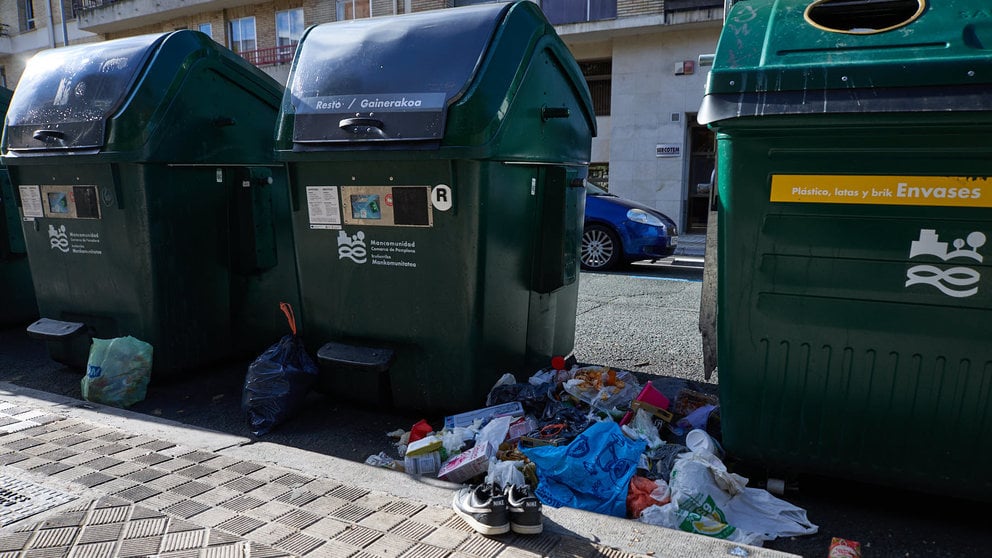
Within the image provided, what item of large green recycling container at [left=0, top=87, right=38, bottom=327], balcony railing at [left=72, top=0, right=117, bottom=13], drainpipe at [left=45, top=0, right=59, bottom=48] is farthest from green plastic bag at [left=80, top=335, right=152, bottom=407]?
balcony railing at [left=72, top=0, right=117, bottom=13]

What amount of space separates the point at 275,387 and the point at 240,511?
44.8 inches

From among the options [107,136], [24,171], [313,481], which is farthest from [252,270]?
[313,481]

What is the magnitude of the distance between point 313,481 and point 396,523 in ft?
1.67

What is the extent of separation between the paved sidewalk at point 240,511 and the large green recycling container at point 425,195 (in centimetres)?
66

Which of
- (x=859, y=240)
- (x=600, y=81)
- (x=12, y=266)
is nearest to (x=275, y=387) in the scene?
(x=859, y=240)

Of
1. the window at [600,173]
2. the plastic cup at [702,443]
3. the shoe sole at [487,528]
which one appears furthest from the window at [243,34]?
the shoe sole at [487,528]

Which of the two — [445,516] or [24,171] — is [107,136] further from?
[445,516]

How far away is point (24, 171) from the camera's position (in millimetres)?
4137

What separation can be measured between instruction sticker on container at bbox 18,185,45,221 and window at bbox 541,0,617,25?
42.3ft

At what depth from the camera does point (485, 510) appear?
2.16 meters

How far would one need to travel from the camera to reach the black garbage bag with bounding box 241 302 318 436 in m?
3.38

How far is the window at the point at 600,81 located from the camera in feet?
53.9

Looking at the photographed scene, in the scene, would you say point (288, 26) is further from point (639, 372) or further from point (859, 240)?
point (859, 240)

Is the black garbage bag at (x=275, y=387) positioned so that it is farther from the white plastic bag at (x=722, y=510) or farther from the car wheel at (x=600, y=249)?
the car wheel at (x=600, y=249)
